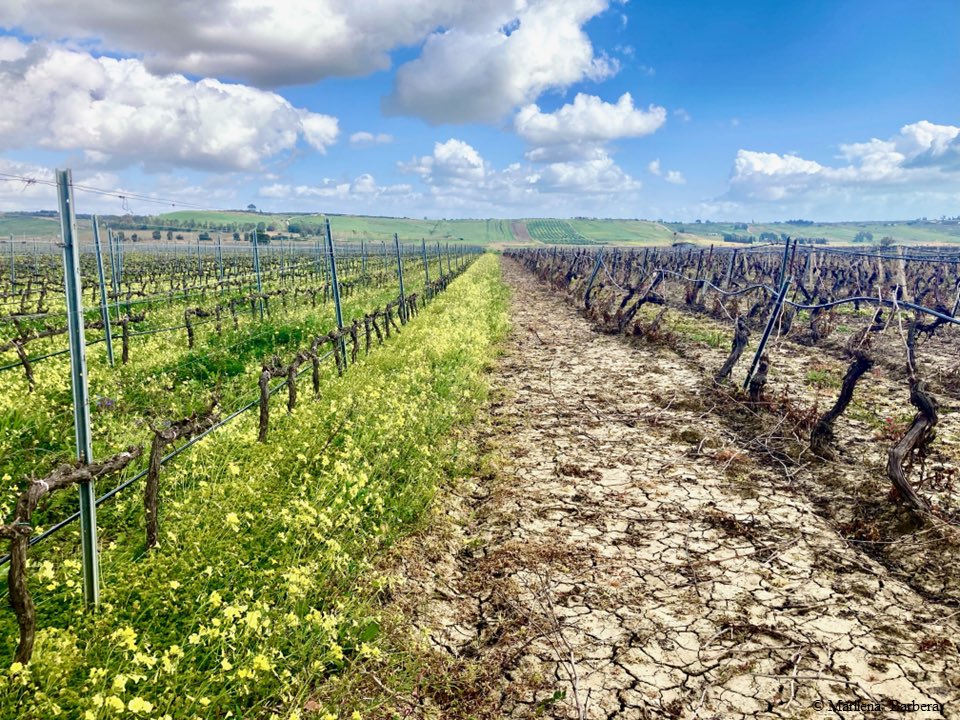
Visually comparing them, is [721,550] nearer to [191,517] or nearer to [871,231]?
[191,517]

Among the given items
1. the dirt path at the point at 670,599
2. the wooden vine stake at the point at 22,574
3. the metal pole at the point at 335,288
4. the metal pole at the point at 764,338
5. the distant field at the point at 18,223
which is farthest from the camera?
the metal pole at the point at 335,288

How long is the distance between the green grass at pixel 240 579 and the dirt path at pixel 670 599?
74 centimetres

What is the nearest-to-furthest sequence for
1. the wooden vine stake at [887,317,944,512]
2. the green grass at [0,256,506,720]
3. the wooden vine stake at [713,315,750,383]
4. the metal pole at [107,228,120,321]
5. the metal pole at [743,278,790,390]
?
the green grass at [0,256,506,720] < the wooden vine stake at [887,317,944,512] < the metal pole at [107,228,120,321] < the metal pole at [743,278,790,390] < the wooden vine stake at [713,315,750,383]

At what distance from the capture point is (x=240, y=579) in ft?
12.8

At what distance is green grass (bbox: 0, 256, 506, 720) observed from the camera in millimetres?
2912

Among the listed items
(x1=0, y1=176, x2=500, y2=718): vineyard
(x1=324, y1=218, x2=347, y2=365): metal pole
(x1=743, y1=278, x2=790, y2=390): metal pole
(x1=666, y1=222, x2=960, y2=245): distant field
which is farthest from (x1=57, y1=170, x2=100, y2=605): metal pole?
(x1=666, y1=222, x2=960, y2=245): distant field

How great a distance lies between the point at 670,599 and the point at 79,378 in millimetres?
4332

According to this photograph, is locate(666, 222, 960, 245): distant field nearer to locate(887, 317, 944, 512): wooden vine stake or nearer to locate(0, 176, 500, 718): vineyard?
locate(887, 317, 944, 512): wooden vine stake

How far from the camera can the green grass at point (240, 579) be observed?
2.91m

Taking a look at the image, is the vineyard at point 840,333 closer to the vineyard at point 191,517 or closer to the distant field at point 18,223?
the vineyard at point 191,517

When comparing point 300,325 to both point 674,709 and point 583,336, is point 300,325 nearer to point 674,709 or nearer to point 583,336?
point 583,336

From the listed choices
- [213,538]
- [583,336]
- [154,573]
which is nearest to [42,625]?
[154,573]

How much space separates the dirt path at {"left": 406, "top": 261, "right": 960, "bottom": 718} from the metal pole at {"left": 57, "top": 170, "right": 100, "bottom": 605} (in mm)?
2170

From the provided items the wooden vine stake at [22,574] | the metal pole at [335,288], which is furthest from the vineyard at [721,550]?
the metal pole at [335,288]
